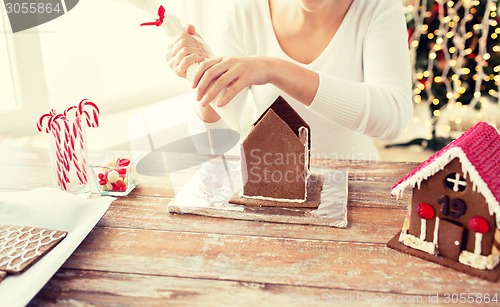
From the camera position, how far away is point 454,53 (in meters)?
3.20

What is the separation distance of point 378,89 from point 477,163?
0.61 metres

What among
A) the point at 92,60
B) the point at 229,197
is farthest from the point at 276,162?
the point at 92,60

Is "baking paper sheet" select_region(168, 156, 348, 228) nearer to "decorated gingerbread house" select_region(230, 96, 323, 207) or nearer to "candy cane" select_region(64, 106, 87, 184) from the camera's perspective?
"decorated gingerbread house" select_region(230, 96, 323, 207)

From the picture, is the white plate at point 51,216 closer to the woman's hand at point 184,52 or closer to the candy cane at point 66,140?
the candy cane at point 66,140

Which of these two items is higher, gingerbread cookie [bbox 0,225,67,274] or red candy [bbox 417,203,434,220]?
red candy [bbox 417,203,434,220]

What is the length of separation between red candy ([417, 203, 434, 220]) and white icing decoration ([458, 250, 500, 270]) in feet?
0.26

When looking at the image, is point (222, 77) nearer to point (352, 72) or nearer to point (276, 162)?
point (276, 162)

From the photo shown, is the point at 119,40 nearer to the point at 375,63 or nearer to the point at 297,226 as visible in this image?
the point at 375,63

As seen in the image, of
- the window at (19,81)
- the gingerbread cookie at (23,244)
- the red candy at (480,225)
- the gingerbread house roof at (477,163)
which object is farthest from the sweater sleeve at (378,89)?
the window at (19,81)

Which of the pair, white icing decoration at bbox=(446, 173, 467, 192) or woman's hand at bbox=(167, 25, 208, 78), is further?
woman's hand at bbox=(167, 25, 208, 78)

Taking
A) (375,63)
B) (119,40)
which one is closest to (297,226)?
(375,63)

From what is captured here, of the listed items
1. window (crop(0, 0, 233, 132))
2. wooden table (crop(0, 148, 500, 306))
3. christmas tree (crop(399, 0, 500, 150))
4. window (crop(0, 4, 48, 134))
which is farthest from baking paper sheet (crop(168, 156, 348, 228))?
christmas tree (crop(399, 0, 500, 150))

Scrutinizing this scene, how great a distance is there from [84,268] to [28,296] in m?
0.11

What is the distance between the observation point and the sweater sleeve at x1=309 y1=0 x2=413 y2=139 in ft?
4.20
